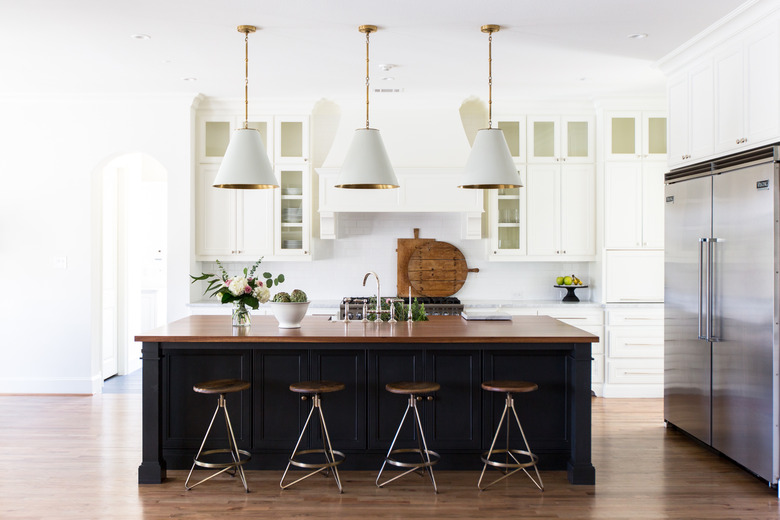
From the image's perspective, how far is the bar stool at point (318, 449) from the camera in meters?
4.00

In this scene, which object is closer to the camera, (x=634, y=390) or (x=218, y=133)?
(x=634, y=390)

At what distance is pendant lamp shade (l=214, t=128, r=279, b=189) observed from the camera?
436 cm

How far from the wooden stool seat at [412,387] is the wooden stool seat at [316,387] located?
0.30 metres

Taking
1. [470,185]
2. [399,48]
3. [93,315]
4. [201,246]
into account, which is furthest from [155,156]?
[470,185]

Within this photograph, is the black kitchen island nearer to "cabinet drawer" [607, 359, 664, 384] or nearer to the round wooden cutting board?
"cabinet drawer" [607, 359, 664, 384]

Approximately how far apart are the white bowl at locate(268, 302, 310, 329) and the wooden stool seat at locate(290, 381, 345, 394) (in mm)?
527

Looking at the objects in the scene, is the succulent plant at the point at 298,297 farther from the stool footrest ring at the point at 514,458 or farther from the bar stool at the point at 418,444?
the stool footrest ring at the point at 514,458

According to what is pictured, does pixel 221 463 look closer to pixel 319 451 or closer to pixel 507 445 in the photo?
pixel 319 451

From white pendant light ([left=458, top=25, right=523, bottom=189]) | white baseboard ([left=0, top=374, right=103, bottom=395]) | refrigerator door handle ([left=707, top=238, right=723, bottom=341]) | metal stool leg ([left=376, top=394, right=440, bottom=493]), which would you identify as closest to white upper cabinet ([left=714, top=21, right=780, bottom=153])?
refrigerator door handle ([left=707, top=238, right=723, bottom=341])

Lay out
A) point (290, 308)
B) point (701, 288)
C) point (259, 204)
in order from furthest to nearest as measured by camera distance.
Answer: point (259, 204)
point (701, 288)
point (290, 308)

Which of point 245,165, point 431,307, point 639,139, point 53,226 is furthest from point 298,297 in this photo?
point 639,139

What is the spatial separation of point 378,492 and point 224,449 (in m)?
1.10

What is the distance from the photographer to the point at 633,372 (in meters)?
6.62

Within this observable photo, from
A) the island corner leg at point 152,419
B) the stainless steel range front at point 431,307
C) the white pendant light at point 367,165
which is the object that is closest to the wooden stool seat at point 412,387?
the white pendant light at point 367,165
